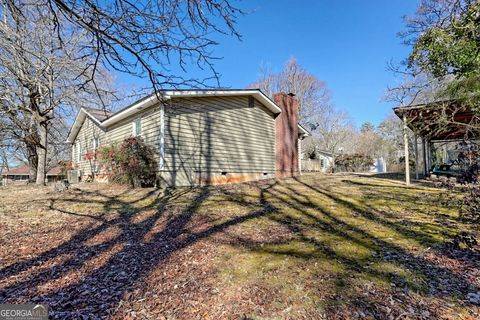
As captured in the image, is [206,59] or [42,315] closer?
[42,315]

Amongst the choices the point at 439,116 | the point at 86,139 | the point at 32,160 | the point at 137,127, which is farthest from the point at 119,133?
the point at 439,116

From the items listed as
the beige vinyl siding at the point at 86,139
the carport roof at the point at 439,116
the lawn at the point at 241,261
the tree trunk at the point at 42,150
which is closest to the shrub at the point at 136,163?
the lawn at the point at 241,261

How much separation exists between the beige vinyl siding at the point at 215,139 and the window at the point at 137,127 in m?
2.14

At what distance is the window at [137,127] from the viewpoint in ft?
38.4

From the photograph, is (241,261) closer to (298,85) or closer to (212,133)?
(212,133)

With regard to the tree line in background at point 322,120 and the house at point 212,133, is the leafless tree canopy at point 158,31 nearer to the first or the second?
the house at point 212,133

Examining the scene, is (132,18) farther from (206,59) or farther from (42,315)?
(42,315)

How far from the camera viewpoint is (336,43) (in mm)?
16125

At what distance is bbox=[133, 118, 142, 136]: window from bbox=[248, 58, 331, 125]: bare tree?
18.5 metres

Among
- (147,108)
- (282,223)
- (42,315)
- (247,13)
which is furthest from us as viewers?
(147,108)

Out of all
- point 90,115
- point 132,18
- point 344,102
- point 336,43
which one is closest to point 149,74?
point 132,18

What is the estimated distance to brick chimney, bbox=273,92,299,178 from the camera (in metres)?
14.8

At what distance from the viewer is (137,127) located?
11984 millimetres

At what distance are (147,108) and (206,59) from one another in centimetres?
852
